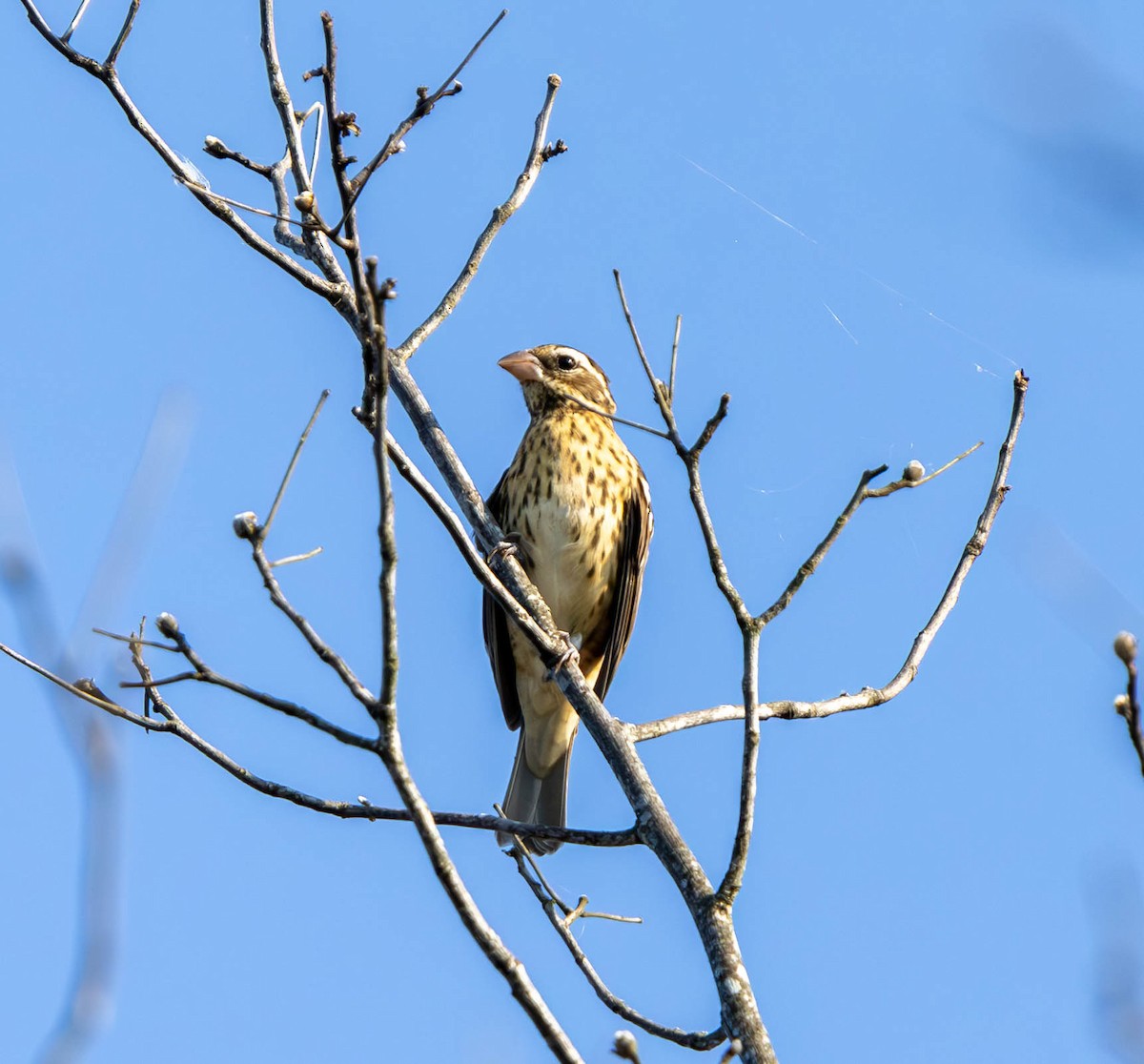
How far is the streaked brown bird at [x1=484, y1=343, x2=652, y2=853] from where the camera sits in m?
6.55

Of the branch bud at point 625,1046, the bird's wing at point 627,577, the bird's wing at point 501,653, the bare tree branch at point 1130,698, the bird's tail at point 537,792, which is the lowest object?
the branch bud at point 625,1046

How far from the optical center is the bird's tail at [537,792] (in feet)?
21.9

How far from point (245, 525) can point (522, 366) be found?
4233mm

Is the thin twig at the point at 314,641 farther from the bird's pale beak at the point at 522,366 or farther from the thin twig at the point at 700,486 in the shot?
the bird's pale beak at the point at 522,366

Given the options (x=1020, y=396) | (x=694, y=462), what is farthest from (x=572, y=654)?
(x=1020, y=396)

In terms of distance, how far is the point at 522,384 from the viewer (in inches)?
283

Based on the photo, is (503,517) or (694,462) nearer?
(694,462)

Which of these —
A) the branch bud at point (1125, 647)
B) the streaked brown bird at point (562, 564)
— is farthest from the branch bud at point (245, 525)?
the streaked brown bird at point (562, 564)

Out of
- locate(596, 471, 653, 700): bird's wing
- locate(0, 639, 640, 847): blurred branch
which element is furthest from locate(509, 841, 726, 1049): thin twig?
locate(596, 471, 653, 700): bird's wing

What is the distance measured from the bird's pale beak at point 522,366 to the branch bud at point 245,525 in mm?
4205

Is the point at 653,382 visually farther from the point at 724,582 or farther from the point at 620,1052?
the point at 620,1052

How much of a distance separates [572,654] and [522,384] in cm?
285

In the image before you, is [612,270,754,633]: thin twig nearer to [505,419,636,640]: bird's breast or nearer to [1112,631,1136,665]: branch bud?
[1112,631,1136,665]: branch bud

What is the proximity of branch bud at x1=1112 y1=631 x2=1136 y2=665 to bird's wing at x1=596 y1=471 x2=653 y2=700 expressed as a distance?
427 cm
